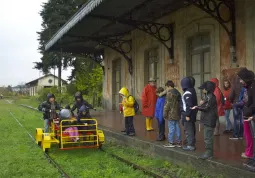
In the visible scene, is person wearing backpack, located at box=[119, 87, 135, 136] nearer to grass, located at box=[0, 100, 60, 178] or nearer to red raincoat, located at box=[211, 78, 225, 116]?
red raincoat, located at box=[211, 78, 225, 116]

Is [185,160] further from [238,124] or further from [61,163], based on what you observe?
[61,163]

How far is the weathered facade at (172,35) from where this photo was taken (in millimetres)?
10055

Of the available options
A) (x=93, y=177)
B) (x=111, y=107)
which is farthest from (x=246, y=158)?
(x=111, y=107)

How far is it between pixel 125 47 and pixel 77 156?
10953 mm

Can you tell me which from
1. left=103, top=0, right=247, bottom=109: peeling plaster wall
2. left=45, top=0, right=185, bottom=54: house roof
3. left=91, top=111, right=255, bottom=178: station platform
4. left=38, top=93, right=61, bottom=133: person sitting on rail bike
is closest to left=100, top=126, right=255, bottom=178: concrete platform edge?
left=91, top=111, right=255, bottom=178: station platform

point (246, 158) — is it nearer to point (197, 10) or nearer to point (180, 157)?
point (180, 157)

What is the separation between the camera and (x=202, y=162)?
605 cm

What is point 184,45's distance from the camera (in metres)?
12.8

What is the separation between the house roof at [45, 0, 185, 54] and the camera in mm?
12031

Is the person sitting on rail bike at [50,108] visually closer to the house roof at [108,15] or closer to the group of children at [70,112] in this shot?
the group of children at [70,112]

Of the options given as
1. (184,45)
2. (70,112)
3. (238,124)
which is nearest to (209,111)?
Result: (238,124)

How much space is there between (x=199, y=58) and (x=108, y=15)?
13.6 ft

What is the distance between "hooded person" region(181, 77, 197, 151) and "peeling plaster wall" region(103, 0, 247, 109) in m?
3.61

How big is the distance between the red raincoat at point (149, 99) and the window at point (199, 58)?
123 inches
